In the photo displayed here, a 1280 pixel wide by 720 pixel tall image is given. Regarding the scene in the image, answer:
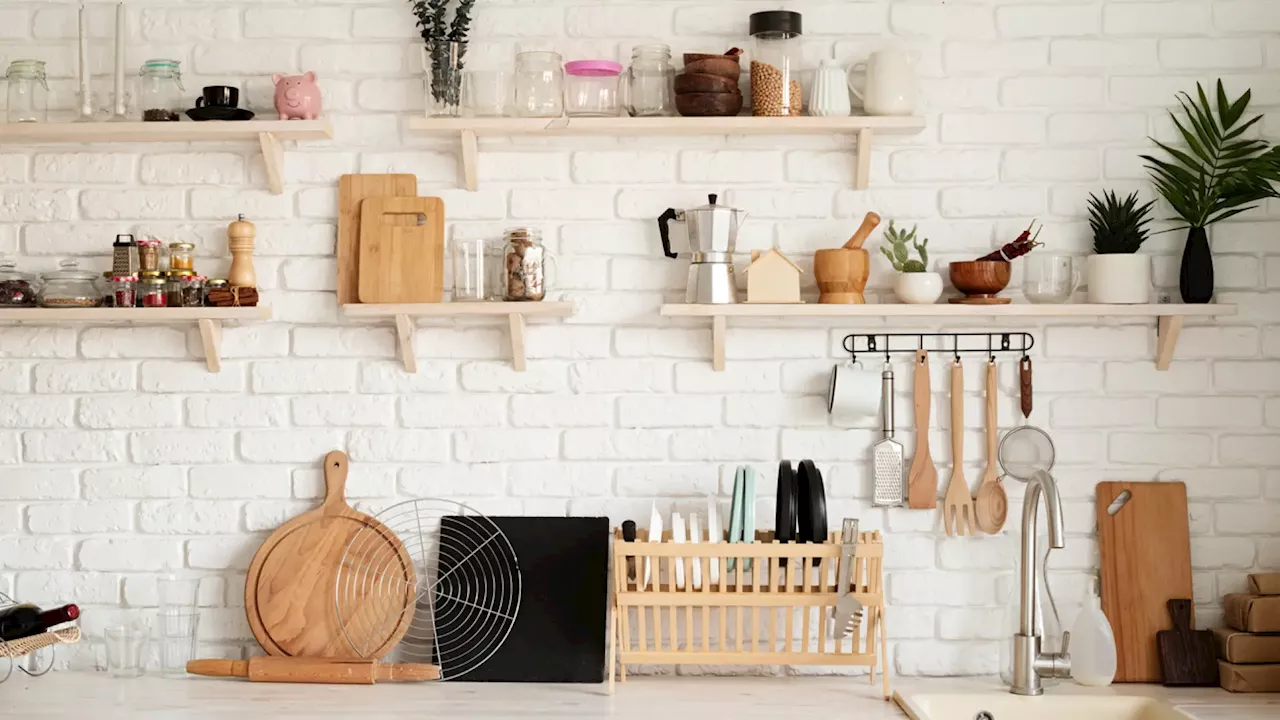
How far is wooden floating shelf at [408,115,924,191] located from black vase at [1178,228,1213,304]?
0.60 metres

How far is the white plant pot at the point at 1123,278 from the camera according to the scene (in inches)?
93.4

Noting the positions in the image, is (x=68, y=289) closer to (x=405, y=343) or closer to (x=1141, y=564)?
(x=405, y=343)

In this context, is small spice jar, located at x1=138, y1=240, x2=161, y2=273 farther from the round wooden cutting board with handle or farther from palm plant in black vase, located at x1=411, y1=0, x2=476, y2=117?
palm plant in black vase, located at x1=411, y1=0, x2=476, y2=117

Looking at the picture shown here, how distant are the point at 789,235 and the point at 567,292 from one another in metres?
0.49

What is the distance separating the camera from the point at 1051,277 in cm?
240

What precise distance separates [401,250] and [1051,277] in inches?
52.6

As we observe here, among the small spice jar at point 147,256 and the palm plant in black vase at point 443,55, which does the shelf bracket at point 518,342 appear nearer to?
the palm plant in black vase at point 443,55

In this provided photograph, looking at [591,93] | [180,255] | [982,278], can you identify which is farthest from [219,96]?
[982,278]

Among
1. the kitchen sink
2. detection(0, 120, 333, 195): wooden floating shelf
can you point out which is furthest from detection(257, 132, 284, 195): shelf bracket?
the kitchen sink

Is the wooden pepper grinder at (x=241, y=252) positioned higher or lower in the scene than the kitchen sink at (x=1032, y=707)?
higher

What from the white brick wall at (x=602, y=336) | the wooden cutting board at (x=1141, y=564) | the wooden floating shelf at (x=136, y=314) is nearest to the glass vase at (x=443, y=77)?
the white brick wall at (x=602, y=336)

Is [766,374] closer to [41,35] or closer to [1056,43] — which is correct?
[1056,43]

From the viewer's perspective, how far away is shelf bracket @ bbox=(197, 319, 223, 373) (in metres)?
2.47

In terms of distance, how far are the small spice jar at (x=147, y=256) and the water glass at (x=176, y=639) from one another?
0.72 m
